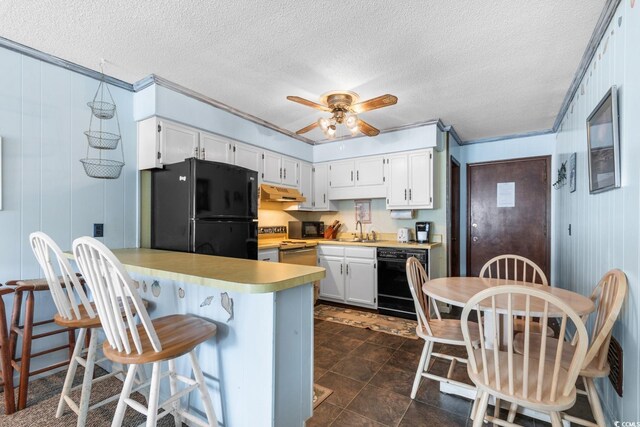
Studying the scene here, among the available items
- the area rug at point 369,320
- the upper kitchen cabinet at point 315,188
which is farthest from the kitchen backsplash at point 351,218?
the area rug at point 369,320

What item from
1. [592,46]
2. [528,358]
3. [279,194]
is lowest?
[528,358]

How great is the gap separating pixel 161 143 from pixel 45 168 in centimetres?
84

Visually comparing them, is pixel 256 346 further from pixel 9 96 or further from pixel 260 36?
pixel 9 96

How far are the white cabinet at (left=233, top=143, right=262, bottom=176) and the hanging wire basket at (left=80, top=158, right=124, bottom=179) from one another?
3.79ft

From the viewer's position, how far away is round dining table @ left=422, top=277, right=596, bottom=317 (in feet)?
5.15

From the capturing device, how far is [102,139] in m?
2.61

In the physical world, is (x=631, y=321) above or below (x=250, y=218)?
below

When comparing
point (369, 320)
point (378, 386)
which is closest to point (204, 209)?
point (378, 386)

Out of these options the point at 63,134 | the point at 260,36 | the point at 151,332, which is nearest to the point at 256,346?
the point at 151,332

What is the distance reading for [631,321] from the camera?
1449 millimetres

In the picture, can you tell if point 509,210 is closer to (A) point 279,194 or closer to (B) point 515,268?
(B) point 515,268

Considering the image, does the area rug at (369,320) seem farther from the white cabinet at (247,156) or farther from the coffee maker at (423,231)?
the white cabinet at (247,156)

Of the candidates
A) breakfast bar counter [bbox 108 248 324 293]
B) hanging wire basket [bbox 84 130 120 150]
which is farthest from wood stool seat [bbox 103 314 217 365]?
hanging wire basket [bbox 84 130 120 150]

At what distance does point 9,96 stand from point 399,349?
3.61 meters
